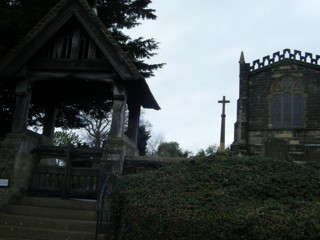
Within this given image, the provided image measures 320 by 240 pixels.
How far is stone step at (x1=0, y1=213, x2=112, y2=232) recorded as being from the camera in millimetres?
7898

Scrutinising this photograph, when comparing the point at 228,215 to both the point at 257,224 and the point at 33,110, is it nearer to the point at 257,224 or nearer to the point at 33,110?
the point at 257,224

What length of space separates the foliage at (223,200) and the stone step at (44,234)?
0.77 meters

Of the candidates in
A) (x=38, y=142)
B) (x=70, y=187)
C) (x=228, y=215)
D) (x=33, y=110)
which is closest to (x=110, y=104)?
(x=33, y=110)

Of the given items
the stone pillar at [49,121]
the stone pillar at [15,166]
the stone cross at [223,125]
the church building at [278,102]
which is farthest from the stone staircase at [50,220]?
the church building at [278,102]

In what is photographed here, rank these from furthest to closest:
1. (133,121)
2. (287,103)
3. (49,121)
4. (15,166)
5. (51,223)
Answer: (287,103), (133,121), (49,121), (15,166), (51,223)

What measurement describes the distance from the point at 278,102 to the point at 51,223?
28.2 meters

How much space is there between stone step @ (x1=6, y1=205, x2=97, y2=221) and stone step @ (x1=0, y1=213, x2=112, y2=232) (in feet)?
0.91

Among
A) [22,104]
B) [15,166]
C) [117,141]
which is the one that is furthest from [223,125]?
[15,166]

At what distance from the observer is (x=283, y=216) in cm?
570

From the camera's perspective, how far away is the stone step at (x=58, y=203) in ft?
29.5

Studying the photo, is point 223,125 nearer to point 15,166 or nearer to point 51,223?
point 15,166

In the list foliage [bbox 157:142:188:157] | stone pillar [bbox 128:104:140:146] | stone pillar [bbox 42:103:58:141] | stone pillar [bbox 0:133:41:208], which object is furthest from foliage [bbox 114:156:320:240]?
foliage [bbox 157:142:188:157]

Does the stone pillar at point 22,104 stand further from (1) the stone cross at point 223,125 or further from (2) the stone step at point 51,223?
(1) the stone cross at point 223,125

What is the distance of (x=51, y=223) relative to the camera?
804cm
